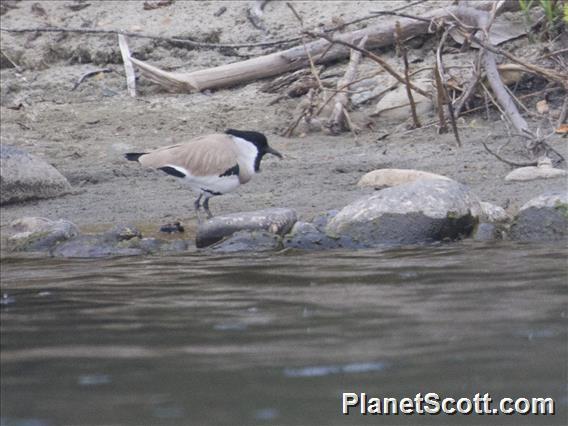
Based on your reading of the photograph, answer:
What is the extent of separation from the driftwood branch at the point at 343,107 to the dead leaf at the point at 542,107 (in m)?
1.61

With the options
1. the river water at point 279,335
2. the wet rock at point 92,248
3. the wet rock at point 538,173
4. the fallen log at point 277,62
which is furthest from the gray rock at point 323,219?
the fallen log at point 277,62

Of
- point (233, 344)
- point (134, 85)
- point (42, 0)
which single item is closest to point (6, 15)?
point (42, 0)

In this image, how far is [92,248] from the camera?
25.8ft

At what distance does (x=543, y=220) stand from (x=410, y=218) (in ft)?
2.82

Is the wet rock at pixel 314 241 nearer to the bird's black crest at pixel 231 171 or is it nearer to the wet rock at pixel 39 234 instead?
the bird's black crest at pixel 231 171

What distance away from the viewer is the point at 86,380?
A: 443 centimetres

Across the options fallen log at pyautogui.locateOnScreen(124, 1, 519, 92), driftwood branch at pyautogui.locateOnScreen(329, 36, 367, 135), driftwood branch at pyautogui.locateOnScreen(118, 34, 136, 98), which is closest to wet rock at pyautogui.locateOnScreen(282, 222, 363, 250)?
driftwood branch at pyautogui.locateOnScreen(329, 36, 367, 135)

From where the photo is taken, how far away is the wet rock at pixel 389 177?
8750mm

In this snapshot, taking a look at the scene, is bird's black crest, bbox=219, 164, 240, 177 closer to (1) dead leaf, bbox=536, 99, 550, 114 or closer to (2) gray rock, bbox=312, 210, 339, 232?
(2) gray rock, bbox=312, 210, 339, 232

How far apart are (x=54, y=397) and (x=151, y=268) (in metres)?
3.04

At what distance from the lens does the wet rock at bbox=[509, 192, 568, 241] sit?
762cm

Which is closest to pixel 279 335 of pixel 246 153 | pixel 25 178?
pixel 246 153

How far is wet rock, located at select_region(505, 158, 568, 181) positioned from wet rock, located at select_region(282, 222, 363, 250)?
1772 millimetres

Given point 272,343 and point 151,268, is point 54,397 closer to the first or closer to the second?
point 272,343
